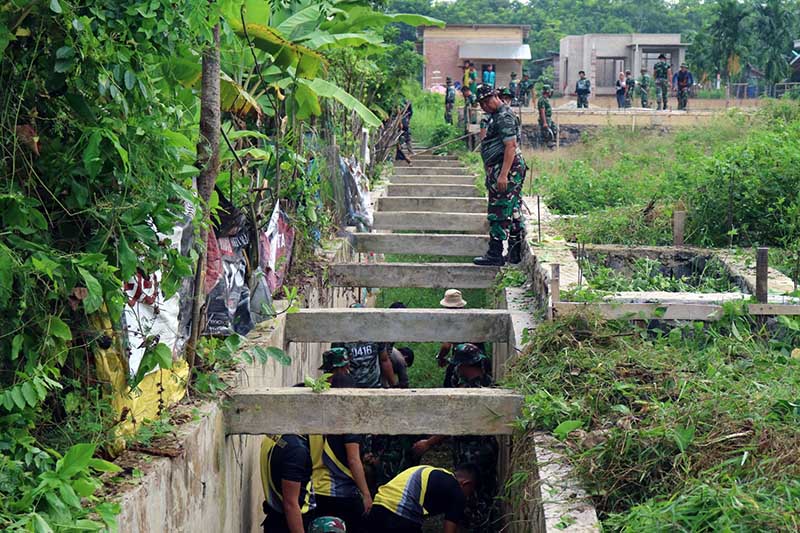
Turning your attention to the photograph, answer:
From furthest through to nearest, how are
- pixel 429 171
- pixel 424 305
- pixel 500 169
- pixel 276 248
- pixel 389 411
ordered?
pixel 429 171 → pixel 424 305 → pixel 500 169 → pixel 276 248 → pixel 389 411

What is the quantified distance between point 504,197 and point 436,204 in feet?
15.9

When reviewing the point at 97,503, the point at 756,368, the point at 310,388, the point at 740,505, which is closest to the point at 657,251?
the point at 756,368

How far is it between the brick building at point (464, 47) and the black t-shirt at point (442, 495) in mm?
37201

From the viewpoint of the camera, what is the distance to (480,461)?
25.1 feet

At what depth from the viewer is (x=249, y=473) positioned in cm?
686

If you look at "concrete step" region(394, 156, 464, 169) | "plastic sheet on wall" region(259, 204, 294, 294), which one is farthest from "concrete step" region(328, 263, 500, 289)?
"concrete step" region(394, 156, 464, 169)

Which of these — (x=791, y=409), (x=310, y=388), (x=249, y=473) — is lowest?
(x=249, y=473)

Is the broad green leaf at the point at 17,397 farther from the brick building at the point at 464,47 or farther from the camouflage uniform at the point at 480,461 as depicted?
the brick building at the point at 464,47

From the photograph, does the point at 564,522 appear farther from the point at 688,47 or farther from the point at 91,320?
the point at 688,47

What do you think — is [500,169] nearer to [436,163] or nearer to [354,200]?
[354,200]

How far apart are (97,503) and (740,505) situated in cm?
259

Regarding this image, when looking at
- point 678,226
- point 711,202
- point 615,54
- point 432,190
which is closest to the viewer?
point 678,226

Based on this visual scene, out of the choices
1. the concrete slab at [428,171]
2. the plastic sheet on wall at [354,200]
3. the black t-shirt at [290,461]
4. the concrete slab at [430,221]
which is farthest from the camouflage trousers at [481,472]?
the concrete slab at [428,171]

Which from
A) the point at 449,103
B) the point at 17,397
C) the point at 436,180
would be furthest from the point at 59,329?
the point at 449,103
